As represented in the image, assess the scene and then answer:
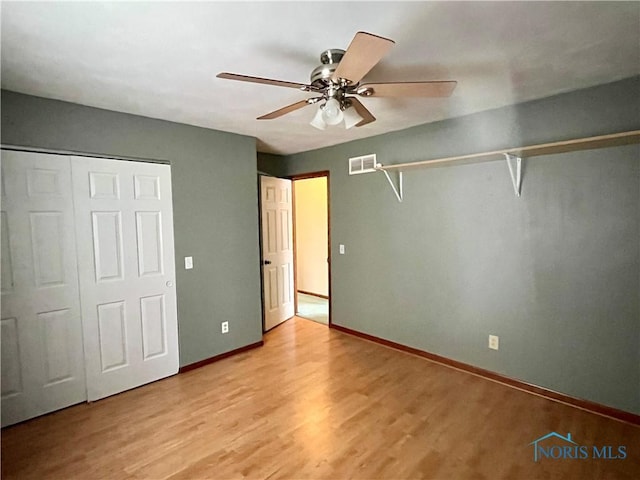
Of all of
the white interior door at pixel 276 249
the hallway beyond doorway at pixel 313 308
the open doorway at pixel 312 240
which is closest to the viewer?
the white interior door at pixel 276 249

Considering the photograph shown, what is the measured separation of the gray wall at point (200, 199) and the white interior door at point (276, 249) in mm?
475

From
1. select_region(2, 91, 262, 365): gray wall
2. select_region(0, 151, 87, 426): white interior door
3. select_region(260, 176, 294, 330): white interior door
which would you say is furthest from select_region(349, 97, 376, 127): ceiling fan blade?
select_region(260, 176, 294, 330): white interior door

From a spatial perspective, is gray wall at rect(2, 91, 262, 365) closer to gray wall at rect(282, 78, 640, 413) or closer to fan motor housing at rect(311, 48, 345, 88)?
gray wall at rect(282, 78, 640, 413)

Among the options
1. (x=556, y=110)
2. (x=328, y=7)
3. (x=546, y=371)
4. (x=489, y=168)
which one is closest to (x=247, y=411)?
(x=546, y=371)

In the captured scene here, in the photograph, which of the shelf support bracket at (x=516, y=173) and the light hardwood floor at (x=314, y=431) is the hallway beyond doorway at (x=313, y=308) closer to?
the light hardwood floor at (x=314, y=431)

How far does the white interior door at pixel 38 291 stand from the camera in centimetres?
235

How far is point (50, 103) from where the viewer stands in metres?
2.48

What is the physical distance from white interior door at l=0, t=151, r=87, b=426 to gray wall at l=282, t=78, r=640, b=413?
2.77m

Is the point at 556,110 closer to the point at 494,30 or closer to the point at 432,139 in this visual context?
the point at 432,139

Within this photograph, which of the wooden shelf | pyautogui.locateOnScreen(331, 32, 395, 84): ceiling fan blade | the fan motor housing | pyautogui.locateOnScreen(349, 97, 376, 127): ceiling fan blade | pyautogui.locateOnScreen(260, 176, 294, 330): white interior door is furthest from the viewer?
pyautogui.locateOnScreen(260, 176, 294, 330): white interior door

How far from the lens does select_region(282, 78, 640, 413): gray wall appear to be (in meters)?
2.37

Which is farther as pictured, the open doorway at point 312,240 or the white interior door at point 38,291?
the open doorway at point 312,240

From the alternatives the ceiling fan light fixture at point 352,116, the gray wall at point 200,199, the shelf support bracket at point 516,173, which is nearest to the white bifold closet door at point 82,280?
the gray wall at point 200,199

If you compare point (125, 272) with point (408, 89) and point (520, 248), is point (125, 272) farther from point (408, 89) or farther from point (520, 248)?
point (520, 248)
